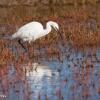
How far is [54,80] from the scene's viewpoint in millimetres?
10094

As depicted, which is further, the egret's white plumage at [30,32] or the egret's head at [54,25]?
the egret's head at [54,25]

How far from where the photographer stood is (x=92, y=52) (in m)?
13.3

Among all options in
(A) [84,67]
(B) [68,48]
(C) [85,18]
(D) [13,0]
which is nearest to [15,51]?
(B) [68,48]

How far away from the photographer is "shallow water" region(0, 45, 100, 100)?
887cm

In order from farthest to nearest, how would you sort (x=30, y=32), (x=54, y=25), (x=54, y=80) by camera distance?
(x=54, y=25)
(x=30, y=32)
(x=54, y=80)

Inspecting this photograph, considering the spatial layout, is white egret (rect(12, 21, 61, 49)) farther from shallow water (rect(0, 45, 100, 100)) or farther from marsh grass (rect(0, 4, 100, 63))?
shallow water (rect(0, 45, 100, 100))

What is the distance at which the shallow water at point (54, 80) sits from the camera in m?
8.87

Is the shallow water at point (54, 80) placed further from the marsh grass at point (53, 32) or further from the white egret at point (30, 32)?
the white egret at point (30, 32)

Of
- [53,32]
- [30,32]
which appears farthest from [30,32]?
[53,32]

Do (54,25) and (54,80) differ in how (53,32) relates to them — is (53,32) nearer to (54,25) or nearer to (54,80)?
(54,25)

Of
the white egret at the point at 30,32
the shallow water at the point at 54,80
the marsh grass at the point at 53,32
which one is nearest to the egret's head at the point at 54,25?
the marsh grass at the point at 53,32

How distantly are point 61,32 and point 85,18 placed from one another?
4.78 meters

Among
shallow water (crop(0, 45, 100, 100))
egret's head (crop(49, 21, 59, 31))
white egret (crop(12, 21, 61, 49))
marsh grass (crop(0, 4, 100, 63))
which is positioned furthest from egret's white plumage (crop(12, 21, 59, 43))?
shallow water (crop(0, 45, 100, 100))

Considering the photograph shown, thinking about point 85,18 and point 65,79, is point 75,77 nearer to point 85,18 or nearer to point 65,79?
point 65,79
